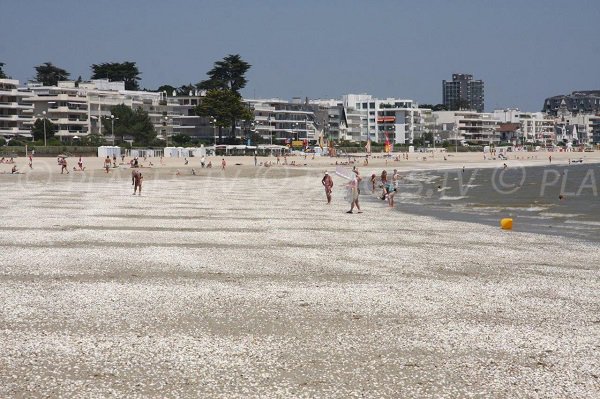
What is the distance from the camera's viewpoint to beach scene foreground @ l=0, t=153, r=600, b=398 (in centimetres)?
845

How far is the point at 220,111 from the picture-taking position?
403 feet

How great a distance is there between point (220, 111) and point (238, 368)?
116m

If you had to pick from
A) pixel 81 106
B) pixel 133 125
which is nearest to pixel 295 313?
pixel 133 125

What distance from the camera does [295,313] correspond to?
37.8 ft

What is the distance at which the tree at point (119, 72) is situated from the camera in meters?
165

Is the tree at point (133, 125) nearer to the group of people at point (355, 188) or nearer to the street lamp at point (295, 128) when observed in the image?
the street lamp at point (295, 128)

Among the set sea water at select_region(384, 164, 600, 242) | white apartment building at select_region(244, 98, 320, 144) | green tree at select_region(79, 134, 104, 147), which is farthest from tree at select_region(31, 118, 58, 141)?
sea water at select_region(384, 164, 600, 242)

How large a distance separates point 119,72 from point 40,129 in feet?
171

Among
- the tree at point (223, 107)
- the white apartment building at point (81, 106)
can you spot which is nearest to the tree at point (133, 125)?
the white apartment building at point (81, 106)

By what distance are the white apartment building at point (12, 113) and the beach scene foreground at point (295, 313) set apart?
104 m

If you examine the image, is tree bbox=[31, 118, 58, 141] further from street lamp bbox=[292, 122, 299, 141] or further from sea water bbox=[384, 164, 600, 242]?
sea water bbox=[384, 164, 600, 242]

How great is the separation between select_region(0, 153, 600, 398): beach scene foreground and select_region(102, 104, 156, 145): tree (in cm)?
10302

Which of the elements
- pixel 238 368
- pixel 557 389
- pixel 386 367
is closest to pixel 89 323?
pixel 238 368

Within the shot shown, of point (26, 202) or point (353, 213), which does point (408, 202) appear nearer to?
point (353, 213)
